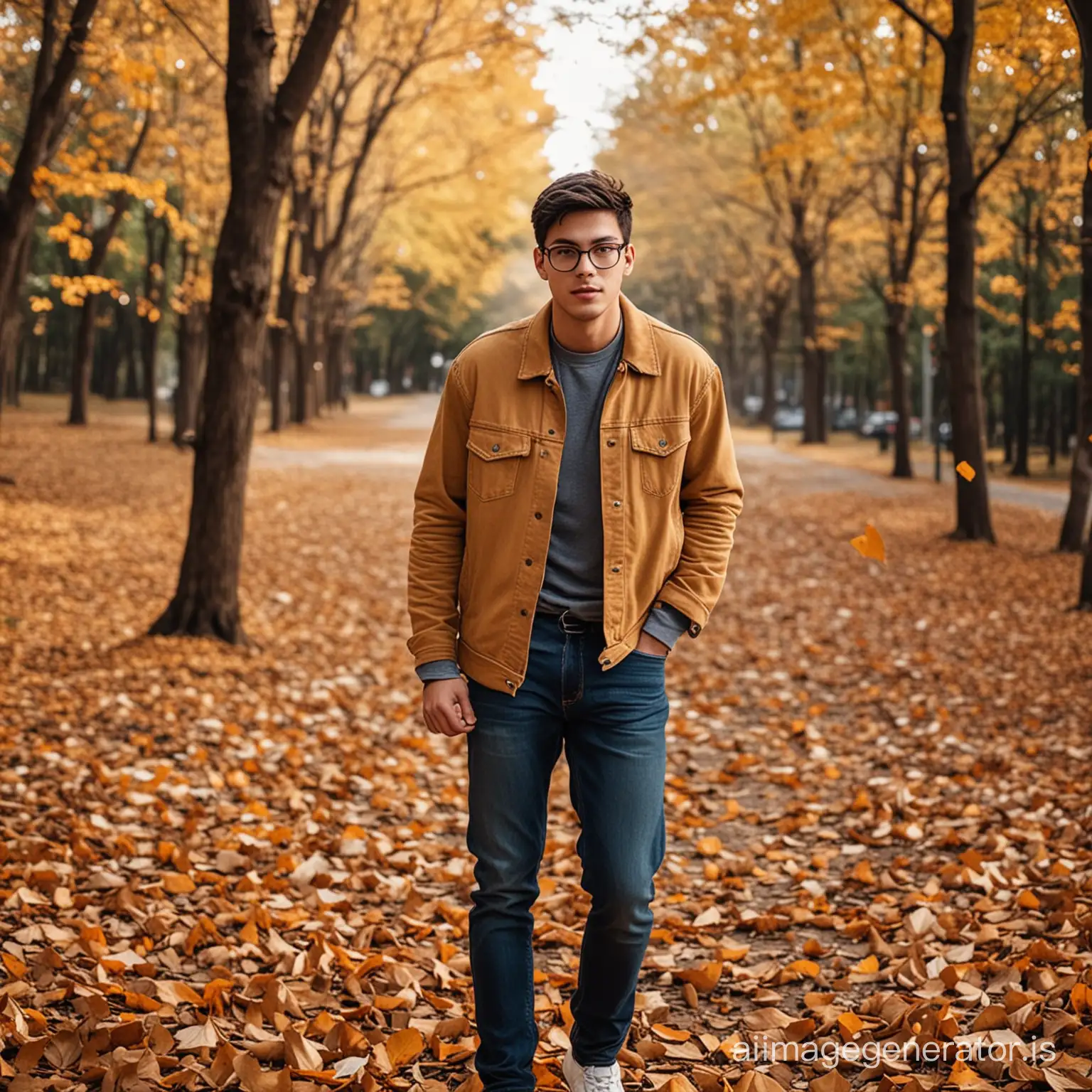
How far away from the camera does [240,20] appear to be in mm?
7730

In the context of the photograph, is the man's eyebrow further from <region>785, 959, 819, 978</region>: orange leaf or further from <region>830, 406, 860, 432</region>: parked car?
<region>830, 406, 860, 432</region>: parked car

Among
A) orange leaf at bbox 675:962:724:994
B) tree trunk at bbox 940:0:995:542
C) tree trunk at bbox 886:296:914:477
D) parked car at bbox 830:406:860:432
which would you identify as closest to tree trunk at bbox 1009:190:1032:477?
tree trunk at bbox 886:296:914:477

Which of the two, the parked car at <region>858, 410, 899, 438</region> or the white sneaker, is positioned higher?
the parked car at <region>858, 410, 899, 438</region>

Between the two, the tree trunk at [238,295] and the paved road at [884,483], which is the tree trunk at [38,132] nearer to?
the tree trunk at [238,295]

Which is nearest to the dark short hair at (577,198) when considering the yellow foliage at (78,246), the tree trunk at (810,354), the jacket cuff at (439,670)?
the jacket cuff at (439,670)

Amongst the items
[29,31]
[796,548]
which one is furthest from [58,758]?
[29,31]

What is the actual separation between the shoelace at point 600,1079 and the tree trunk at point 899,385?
21652mm

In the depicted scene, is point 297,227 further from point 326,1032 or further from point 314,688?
point 326,1032

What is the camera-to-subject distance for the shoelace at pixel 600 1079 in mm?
2875

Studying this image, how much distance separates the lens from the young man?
274 cm

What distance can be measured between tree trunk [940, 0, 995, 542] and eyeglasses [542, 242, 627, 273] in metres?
10.7

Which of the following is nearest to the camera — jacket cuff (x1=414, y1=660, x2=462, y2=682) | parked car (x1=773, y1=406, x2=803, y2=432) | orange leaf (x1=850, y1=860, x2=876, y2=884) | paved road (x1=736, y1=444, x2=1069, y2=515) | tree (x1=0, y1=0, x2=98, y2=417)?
jacket cuff (x1=414, y1=660, x2=462, y2=682)

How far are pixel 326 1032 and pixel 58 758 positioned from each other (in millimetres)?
3124

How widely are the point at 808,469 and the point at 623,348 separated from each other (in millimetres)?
24328
